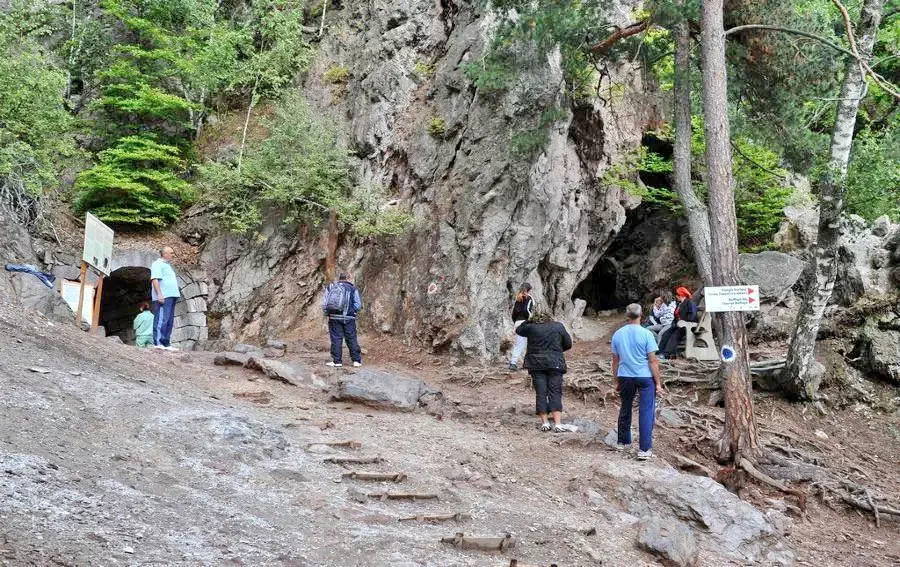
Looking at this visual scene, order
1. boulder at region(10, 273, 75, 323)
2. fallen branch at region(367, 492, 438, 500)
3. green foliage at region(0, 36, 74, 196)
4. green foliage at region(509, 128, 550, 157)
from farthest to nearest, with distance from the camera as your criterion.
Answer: green foliage at region(0, 36, 74, 196)
boulder at region(10, 273, 75, 323)
green foliage at region(509, 128, 550, 157)
fallen branch at region(367, 492, 438, 500)

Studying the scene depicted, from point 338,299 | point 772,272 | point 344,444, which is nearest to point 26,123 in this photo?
point 338,299

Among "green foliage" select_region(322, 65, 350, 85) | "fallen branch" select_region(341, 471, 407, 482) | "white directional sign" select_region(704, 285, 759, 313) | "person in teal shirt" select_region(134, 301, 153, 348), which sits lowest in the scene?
"fallen branch" select_region(341, 471, 407, 482)

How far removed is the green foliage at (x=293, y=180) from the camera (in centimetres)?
1466

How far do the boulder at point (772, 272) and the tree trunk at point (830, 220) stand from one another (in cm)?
487

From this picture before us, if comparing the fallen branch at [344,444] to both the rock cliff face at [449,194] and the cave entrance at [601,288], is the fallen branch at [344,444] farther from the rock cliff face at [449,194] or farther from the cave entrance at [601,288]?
the cave entrance at [601,288]

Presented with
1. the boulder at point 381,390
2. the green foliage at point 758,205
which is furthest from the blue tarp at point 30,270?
the green foliage at point 758,205

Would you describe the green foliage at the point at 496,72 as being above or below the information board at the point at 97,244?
above

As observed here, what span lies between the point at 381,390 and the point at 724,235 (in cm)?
520

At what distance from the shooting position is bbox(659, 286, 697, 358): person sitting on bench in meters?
12.6

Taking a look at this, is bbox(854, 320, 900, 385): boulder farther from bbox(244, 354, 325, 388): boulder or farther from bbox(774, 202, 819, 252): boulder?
bbox(244, 354, 325, 388): boulder

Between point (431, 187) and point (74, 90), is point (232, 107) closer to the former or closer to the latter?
point (74, 90)

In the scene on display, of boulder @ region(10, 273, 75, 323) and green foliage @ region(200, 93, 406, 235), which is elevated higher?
green foliage @ region(200, 93, 406, 235)

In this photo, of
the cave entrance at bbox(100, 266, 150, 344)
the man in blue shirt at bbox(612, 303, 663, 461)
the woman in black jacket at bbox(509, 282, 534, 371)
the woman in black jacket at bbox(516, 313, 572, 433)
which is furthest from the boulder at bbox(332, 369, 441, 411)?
the cave entrance at bbox(100, 266, 150, 344)

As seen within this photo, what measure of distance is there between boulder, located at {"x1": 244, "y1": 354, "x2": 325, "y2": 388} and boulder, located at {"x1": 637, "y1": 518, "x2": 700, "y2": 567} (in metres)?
5.69
